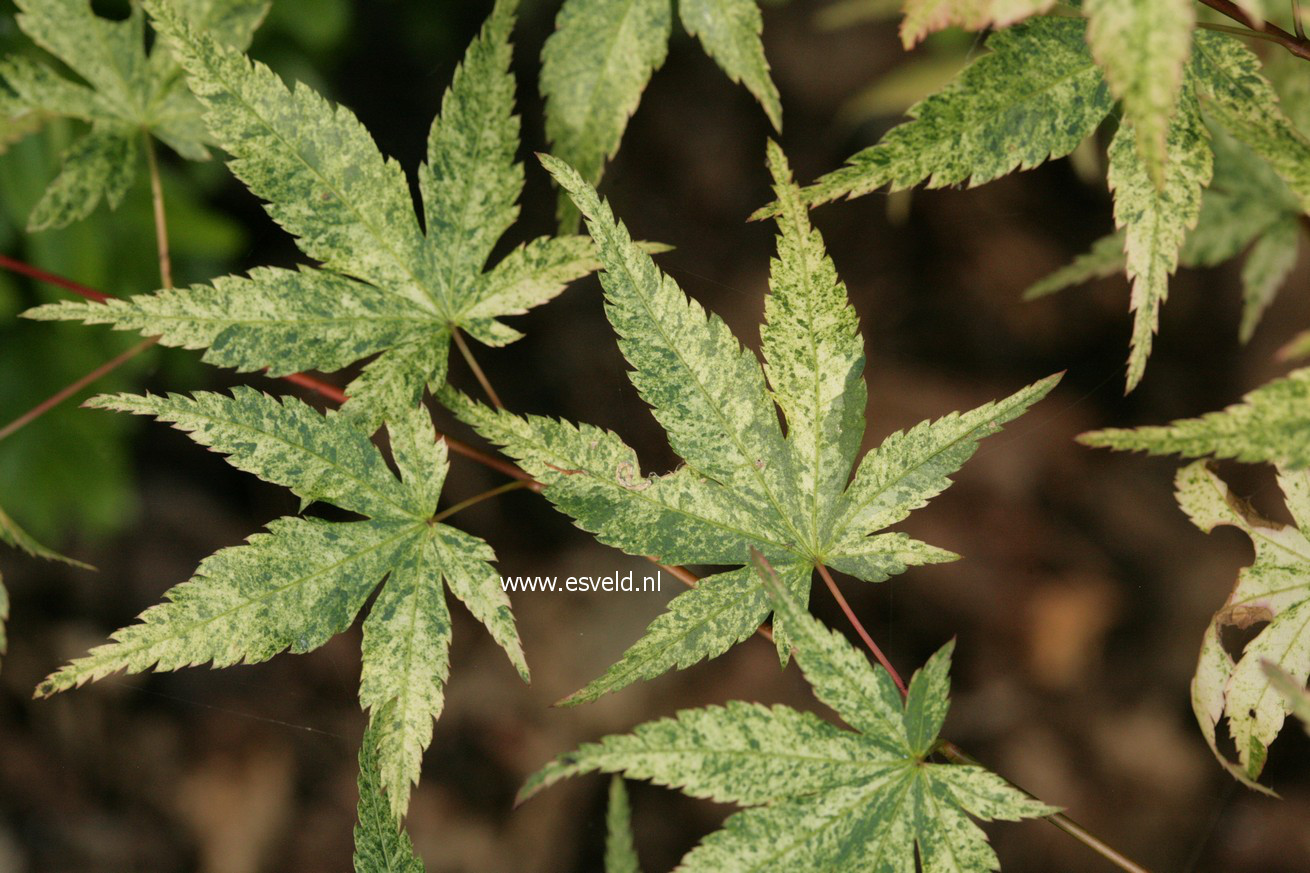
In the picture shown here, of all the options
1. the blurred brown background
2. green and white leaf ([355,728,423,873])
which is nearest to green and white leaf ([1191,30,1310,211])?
green and white leaf ([355,728,423,873])

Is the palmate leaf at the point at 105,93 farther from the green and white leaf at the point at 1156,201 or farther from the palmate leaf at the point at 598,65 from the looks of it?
the green and white leaf at the point at 1156,201

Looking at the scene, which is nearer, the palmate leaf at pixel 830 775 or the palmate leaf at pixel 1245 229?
the palmate leaf at pixel 830 775

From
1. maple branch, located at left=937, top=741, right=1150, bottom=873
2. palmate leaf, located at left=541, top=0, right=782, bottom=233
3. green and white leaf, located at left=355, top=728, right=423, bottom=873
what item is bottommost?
maple branch, located at left=937, top=741, right=1150, bottom=873

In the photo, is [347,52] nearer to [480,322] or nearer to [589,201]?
[480,322]

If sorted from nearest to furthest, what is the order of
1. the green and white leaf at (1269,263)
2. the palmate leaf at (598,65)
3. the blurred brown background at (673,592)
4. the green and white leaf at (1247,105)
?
the green and white leaf at (1247,105), the palmate leaf at (598,65), the green and white leaf at (1269,263), the blurred brown background at (673,592)

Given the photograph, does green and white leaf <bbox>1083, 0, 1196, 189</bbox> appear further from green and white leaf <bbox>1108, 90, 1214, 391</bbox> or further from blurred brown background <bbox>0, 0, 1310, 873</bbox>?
blurred brown background <bbox>0, 0, 1310, 873</bbox>

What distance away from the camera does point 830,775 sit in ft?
2.21

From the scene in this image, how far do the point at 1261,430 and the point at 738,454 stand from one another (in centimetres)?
36

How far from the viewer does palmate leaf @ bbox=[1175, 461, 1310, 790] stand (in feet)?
2.27

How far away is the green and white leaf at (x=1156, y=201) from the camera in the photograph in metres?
0.66

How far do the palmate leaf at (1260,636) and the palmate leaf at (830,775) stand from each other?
8.2 inches

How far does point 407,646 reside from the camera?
77 centimetres

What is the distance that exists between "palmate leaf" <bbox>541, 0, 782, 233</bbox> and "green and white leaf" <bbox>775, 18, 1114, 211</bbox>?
9.3 inches

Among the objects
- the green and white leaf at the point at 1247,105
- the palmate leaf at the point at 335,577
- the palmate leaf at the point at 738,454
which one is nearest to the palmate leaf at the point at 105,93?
the palmate leaf at the point at 335,577
